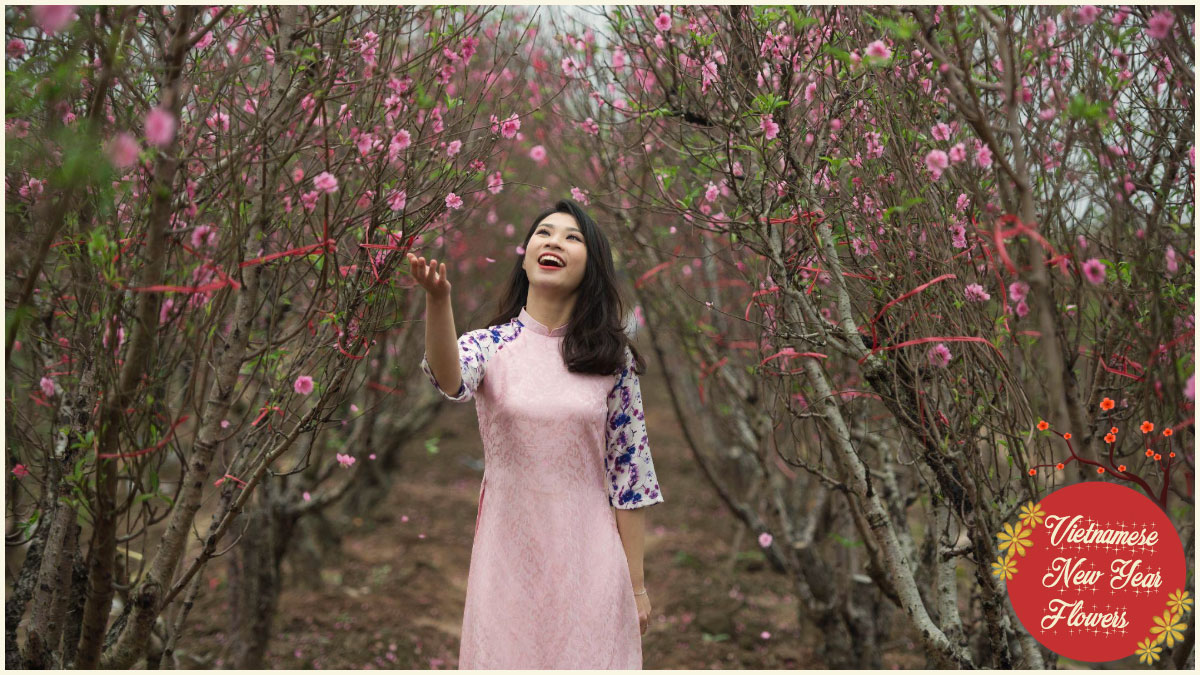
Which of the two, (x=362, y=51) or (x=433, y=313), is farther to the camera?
(x=362, y=51)

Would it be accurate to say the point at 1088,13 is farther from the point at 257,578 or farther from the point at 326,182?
the point at 257,578

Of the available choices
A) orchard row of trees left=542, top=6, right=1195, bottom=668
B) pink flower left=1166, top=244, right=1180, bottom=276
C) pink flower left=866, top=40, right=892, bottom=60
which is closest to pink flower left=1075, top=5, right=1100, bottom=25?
orchard row of trees left=542, top=6, right=1195, bottom=668

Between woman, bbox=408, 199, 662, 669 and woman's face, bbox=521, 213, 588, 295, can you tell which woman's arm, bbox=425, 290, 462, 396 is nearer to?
woman, bbox=408, 199, 662, 669

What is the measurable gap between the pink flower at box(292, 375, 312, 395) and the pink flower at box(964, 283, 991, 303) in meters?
1.99

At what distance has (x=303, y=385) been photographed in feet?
8.66

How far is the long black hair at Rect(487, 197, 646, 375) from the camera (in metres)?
2.54

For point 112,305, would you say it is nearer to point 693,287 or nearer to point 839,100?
point 839,100

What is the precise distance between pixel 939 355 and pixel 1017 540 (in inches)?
23.3

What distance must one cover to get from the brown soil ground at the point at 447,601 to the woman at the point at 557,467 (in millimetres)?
2282

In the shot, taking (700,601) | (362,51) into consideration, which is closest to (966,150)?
(362,51)

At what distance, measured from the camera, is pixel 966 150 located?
8.05ft

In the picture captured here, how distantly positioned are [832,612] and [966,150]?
10.5 feet

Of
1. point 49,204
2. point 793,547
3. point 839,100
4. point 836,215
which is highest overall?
point 839,100

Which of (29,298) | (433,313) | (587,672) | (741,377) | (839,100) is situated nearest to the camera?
(29,298)
